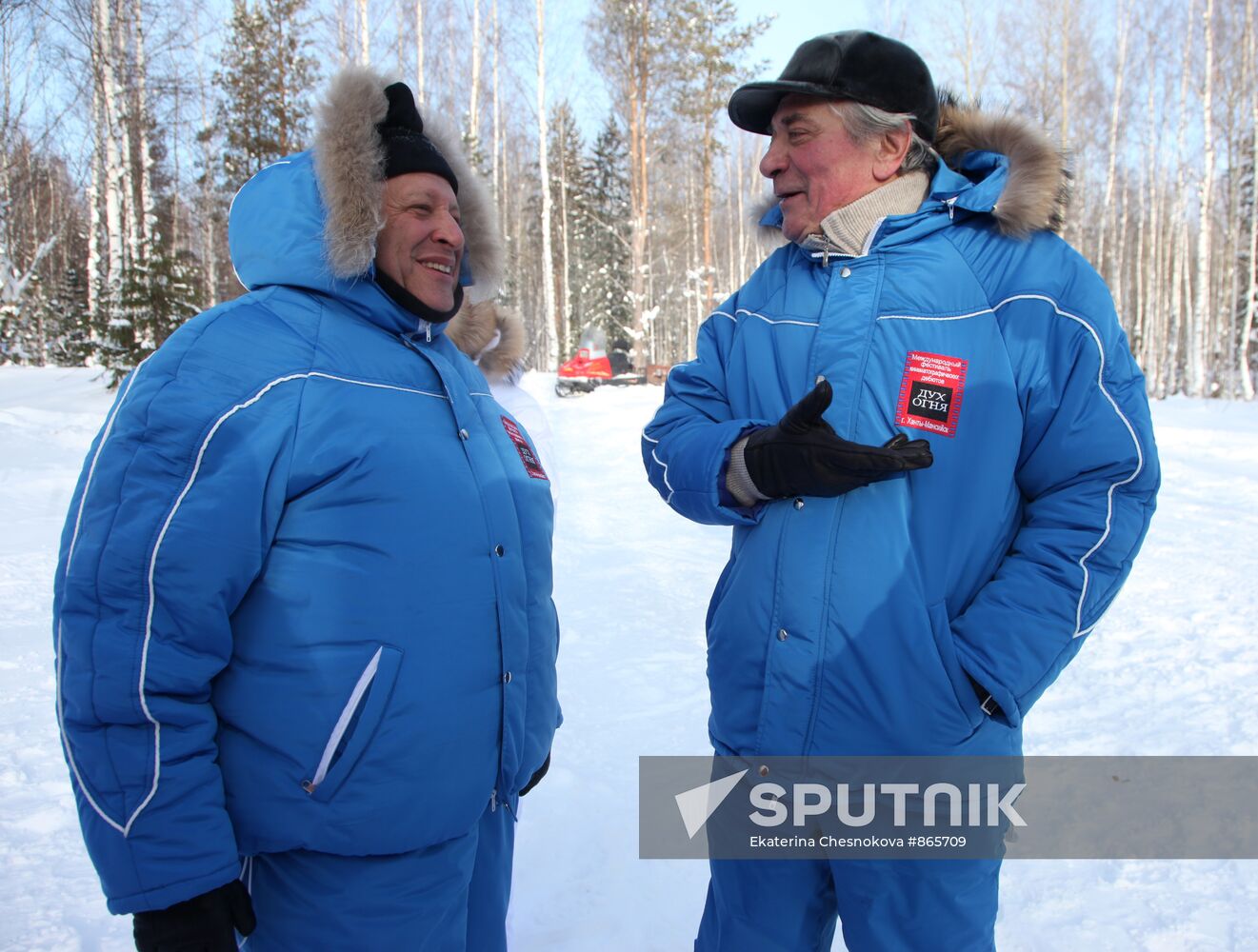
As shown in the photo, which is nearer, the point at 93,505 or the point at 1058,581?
the point at 93,505

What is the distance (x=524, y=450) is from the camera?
1849 millimetres

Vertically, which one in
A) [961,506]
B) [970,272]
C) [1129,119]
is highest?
[1129,119]

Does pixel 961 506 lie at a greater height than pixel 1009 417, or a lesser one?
lesser

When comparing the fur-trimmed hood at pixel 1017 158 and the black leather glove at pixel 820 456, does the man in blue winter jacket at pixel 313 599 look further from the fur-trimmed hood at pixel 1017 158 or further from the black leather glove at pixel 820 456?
the fur-trimmed hood at pixel 1017 158

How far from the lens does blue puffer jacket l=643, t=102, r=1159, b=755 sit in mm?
1557

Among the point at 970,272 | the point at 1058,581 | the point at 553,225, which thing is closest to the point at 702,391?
the point at 970,272

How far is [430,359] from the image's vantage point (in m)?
1.63

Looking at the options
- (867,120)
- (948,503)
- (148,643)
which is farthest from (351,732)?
(867,120)

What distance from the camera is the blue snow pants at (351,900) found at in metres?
1.42

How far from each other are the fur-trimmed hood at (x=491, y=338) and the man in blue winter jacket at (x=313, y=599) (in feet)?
4.80

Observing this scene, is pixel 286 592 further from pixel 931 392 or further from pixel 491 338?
pixel 491 338

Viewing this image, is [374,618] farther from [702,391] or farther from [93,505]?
[702,391]

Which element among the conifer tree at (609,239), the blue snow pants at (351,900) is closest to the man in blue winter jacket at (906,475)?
the blue snow pants at (351,900)

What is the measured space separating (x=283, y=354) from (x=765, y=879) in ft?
4.75
